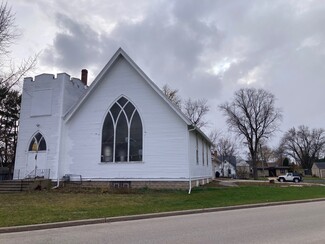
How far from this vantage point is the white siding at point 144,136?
19.3 metres

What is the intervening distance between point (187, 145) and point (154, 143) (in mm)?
2116

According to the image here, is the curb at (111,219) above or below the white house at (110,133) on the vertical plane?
below

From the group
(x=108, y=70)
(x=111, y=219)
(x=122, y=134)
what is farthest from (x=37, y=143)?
(x=111, y=219)

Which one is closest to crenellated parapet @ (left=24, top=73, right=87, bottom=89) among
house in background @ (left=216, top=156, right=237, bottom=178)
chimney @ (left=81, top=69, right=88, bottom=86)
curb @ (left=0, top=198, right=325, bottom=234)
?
chimney @ (left=81, top=69, right=88, bottom=86)

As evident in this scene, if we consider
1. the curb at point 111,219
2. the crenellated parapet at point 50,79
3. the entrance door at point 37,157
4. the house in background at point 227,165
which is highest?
the crenellated parapet at point 50,79

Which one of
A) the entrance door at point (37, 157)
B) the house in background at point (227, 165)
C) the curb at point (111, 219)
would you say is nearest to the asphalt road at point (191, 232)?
the curb at point (111, 219)

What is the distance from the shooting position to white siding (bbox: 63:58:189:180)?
63.5ft

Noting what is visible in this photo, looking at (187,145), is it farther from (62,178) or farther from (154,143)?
(62,178)

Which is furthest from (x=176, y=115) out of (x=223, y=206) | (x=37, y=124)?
(x=37, y=124)

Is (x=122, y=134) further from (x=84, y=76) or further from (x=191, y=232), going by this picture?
(x=191, y=232)

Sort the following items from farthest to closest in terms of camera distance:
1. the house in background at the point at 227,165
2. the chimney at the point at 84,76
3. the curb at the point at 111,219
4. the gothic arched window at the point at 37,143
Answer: the house in background at the point at 227,165 → the chimney at the point at 84,76 → the gothic arched window at the point at 37,143 → the curb at the point at 111,219

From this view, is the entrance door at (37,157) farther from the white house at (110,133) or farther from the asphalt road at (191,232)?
the asphalt road at (191,232)

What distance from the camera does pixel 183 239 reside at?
7.14m

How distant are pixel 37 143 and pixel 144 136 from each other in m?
8.35
